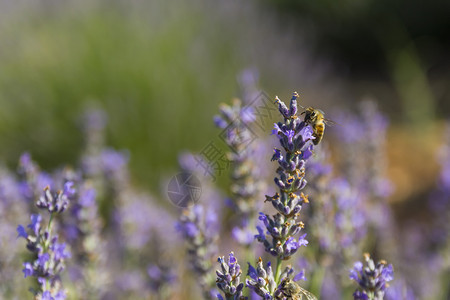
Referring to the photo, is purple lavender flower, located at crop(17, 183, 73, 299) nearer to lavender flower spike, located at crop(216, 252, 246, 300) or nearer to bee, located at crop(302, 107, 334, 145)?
lavender flower spike, located at crop(216, 252, 246, 300)

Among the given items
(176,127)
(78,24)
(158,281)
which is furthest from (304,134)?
(78,24)

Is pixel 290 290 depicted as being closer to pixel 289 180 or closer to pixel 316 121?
pixel 289 180

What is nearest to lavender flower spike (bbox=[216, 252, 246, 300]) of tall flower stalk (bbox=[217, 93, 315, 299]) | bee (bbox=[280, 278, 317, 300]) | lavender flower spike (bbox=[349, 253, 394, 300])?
tall flower stalk (bbox=[217, 93, 315, 299])

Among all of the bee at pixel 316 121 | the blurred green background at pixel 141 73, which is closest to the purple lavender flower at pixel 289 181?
the bee at pixel 316 121

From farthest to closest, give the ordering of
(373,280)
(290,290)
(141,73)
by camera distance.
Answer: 1. (141,73)
2. (373,280)
3. (290,290)

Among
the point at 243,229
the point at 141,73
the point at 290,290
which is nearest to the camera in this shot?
the point at 290,290

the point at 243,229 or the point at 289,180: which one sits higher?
the point at 243,229

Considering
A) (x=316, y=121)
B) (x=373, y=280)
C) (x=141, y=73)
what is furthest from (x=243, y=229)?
(x=141, y=73)
